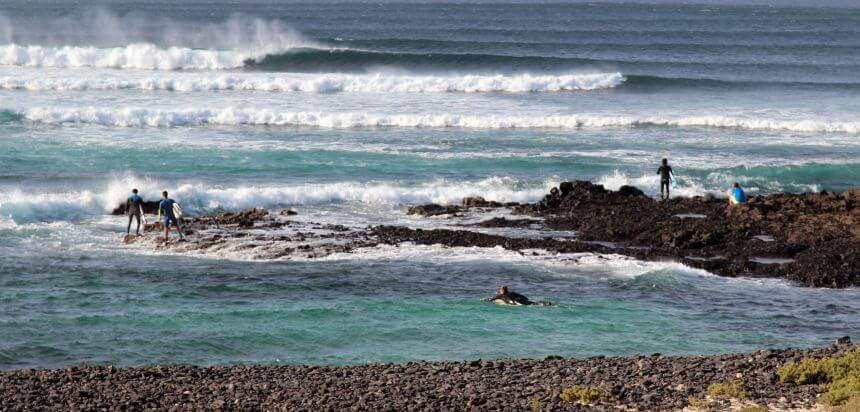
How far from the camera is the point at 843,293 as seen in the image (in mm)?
21047

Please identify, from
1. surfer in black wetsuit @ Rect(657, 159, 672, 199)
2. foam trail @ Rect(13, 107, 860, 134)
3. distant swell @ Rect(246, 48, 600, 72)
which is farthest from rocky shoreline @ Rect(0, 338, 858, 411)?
distant swell @ Rect(246, 48, 600, 72)

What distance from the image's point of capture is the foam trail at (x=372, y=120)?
41.7 m

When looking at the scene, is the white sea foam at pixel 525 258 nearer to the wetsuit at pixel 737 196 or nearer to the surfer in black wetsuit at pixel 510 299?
the surfer in black wetsuit at pixel 510 299

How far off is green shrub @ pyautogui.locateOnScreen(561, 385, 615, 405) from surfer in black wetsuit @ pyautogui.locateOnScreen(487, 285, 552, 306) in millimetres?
5891

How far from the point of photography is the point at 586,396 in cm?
1373

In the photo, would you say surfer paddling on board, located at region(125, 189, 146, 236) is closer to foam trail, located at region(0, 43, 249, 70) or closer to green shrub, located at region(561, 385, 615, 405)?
green shrub, located at region(561, 385, 615, 405)

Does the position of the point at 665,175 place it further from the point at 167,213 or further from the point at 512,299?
the point at 167,213

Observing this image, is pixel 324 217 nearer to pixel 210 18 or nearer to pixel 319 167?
pixel 319 167

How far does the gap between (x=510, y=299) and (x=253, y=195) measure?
1119cm

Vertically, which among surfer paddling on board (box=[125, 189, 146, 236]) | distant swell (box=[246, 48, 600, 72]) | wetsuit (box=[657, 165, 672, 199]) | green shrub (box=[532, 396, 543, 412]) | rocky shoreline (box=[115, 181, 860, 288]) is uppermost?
distant swell (box=[246, 48, 600, 72])

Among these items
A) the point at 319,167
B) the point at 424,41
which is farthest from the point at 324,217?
the point at 424,41

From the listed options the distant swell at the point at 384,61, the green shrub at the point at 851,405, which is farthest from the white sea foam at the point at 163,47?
the green shrub at the point at 851,405

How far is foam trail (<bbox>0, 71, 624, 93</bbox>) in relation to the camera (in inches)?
1977

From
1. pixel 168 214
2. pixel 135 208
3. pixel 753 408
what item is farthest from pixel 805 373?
pixel 135 208
